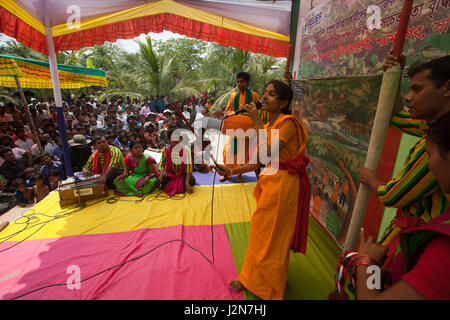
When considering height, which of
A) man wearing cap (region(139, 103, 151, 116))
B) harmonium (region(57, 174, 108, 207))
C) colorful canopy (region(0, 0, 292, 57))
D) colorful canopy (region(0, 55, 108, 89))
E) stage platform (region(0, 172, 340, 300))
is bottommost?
stage platform (region(0, 172, 340, 300))

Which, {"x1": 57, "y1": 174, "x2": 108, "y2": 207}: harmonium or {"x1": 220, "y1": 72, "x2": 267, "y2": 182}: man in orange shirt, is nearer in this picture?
{"x1": 57, "y1": 174, "x2": 108, "y2": 207}: harmonium

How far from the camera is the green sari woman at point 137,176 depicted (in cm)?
402

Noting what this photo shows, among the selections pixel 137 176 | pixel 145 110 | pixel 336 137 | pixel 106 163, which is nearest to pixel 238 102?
pixel 336 137

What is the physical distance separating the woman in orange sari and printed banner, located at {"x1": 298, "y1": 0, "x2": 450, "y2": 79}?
0.97 metres

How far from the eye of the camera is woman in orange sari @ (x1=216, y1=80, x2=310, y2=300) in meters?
1.73

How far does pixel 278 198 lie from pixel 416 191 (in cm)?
85

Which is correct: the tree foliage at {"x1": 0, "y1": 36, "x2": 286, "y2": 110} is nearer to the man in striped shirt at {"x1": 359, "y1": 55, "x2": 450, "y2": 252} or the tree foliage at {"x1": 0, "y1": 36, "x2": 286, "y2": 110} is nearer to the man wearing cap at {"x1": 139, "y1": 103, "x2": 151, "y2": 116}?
the man wearing cap at {"x1": 139, "y1": 103, "x2": 151, "y2": 116}

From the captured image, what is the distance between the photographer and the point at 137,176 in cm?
417

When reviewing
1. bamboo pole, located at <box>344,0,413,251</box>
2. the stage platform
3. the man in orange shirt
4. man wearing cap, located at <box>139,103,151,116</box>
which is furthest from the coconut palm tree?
bamboo pole, located at <box>344,0,413,251</box>

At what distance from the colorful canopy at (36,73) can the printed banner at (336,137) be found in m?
5.45

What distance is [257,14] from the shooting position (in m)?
3.83

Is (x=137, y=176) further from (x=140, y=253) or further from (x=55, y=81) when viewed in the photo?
(x=55, y=81)

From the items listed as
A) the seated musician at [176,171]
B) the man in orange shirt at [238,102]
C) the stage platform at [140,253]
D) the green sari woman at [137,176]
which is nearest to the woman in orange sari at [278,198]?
the stage platform at [140,253]

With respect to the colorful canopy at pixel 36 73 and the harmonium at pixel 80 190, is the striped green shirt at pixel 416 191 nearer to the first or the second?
the harmonium at pixel 80 190
